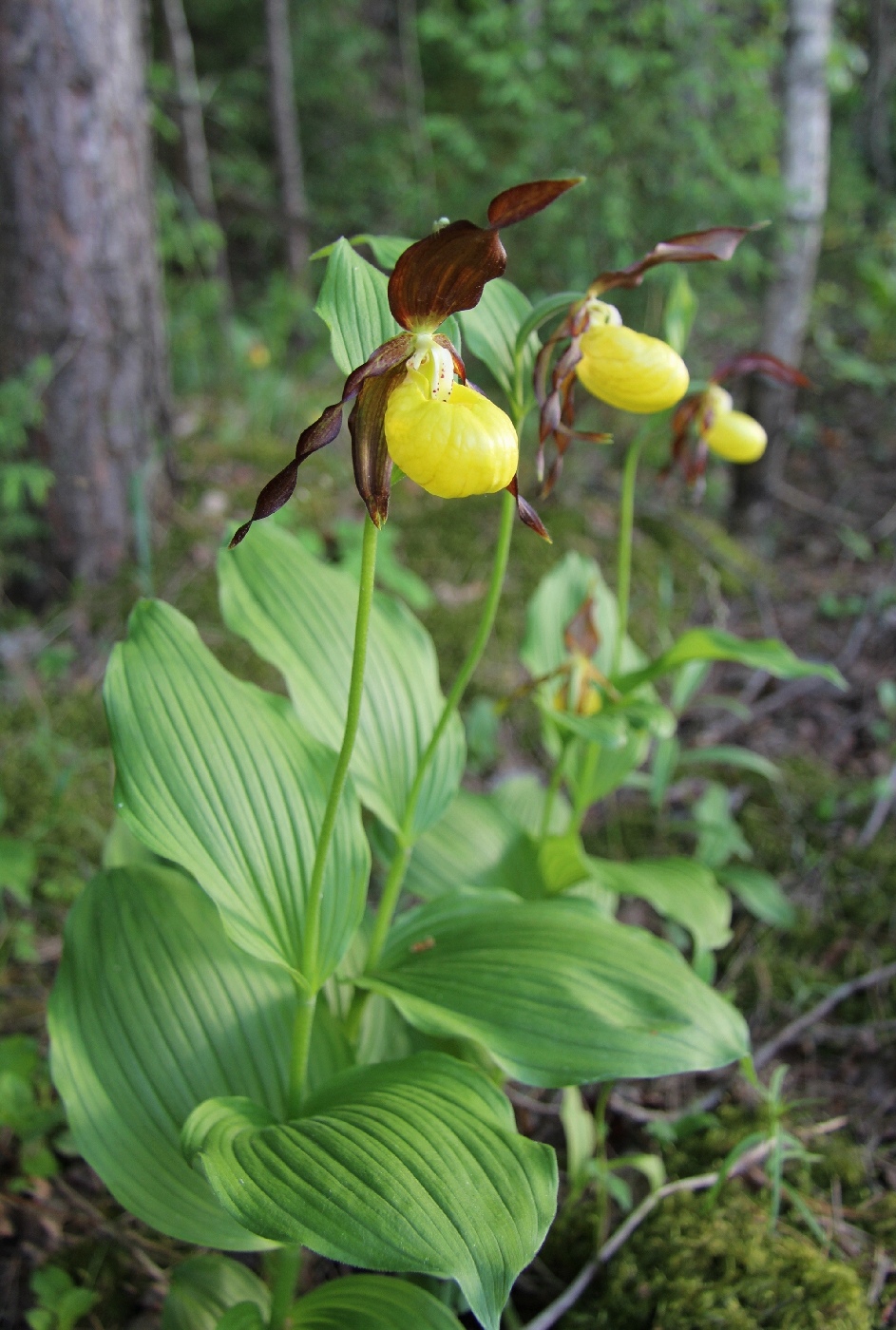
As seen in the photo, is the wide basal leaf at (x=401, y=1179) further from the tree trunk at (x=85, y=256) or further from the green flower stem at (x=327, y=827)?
the tree trunk at (x=85, y=256)

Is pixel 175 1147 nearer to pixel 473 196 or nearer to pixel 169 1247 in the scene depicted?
pixel 169 1247

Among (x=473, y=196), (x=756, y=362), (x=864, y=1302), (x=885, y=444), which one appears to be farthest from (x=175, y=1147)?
(x=885, y=444)

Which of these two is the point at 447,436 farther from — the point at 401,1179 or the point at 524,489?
the point at 524,489

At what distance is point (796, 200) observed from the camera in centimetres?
293

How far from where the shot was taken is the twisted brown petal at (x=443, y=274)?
2.51 feet

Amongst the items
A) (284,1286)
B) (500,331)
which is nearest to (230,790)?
(284,1286)

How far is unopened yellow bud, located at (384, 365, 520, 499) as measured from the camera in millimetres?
823

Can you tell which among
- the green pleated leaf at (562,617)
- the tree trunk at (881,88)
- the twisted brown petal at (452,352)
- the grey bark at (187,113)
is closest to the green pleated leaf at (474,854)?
the green pleated leaf at (562,617)

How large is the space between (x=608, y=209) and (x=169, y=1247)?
291cm

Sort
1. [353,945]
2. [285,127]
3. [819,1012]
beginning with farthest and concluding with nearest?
[285,127], [819,1012], [353,945]

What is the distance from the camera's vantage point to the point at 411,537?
9.61 ft

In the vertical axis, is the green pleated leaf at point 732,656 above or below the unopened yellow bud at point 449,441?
below

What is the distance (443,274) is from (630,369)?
429 mm

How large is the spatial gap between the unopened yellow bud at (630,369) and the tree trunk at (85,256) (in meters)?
1.68
